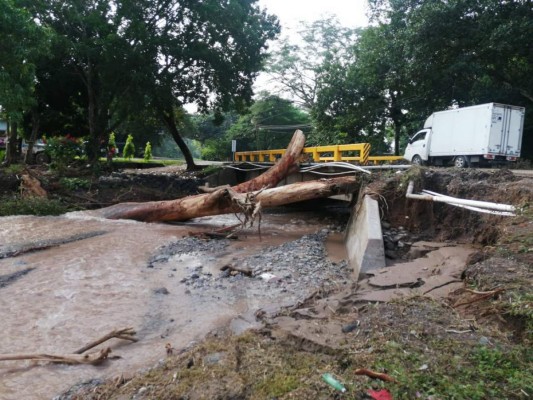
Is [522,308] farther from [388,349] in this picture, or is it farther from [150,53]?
[150,53]

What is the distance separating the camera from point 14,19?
1231 cm

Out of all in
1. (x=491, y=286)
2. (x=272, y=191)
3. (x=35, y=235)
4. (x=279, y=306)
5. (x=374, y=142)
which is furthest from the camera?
(x=374, y=142)

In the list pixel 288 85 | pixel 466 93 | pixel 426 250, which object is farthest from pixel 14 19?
pixel 288 85

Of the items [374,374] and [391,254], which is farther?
[391,254]

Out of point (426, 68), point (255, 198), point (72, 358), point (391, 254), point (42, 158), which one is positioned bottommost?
point (72, 358)

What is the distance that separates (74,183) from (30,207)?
340 cm

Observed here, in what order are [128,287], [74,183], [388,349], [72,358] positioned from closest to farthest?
[388,349] → [72,358] → [128,287] → [74,183]

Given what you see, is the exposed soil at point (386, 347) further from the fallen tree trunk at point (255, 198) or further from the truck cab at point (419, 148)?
the truck cab at point (419, 148)

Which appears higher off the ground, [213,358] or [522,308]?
[522,308]

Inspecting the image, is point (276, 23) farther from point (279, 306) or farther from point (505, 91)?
point (279, 306)

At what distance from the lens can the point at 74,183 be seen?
1675 centimetres

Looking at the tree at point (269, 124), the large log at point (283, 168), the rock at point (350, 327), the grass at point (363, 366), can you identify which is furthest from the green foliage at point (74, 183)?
the tree at point (269, 124)

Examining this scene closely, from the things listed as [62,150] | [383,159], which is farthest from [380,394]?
[62,150]

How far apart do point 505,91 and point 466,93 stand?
1764 millimetres
